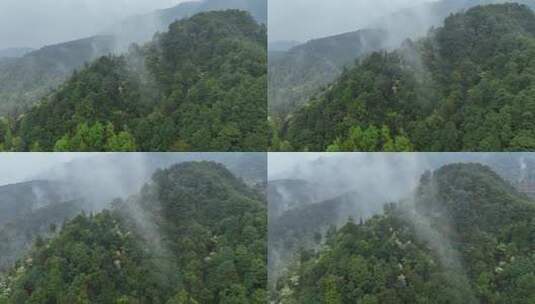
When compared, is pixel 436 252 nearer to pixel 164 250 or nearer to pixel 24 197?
pixel 164 250

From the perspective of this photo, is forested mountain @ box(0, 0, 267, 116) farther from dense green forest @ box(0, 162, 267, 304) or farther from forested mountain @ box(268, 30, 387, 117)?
dense green forest @ box(0, 162, 267, 304)

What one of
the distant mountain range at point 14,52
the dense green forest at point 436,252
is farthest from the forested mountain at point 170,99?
the dense green forest at point 436,252

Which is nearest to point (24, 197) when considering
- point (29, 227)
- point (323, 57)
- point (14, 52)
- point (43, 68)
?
point (29, 227)

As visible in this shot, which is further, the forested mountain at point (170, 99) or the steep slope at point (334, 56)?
the steep slope at point (334, 56)

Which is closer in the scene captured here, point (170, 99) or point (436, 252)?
point (170, 99)

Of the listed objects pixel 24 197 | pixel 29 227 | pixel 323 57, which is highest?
pixel 323 57

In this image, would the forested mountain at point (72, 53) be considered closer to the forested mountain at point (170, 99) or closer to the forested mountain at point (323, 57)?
the forested mountain at point (170, 99)
